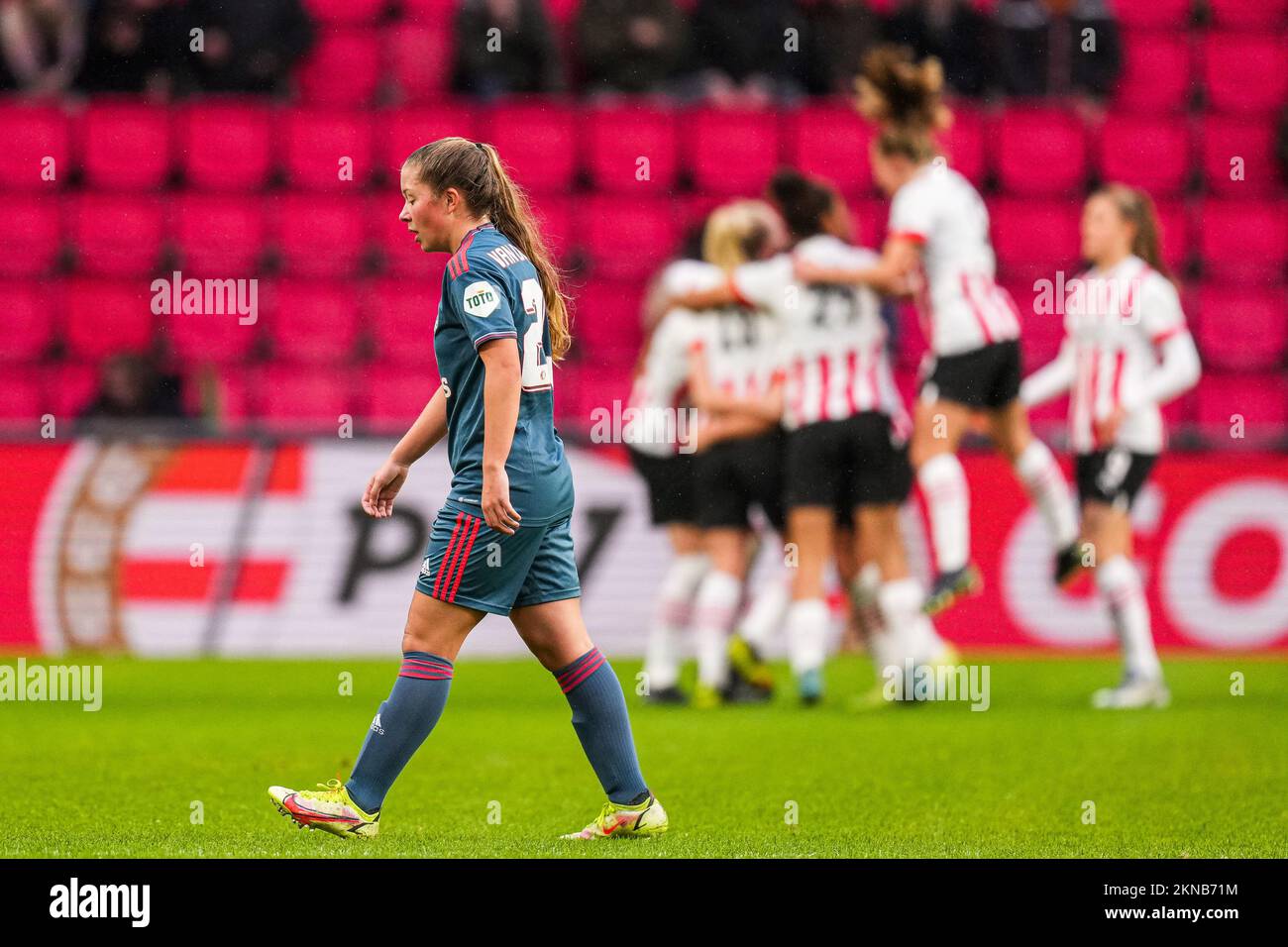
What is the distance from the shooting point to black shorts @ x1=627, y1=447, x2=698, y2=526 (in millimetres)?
Result: 8250

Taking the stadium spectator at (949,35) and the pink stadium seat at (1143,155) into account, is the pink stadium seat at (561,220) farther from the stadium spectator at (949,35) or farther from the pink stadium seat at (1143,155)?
the pink stadium seat at (1143,155)

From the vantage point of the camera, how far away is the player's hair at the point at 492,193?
4.27 metres

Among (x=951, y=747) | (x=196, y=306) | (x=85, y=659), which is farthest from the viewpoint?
(x=196, y=306)

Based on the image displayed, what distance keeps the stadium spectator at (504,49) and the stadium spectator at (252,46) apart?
1087 millimetres

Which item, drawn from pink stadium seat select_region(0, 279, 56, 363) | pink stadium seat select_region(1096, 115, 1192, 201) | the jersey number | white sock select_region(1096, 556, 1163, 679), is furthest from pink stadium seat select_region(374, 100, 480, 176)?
the jersey number

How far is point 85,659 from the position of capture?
31.0 feet

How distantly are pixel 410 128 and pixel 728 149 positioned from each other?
2.12 metres

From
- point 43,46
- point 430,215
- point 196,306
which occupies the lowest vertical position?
point 430,215

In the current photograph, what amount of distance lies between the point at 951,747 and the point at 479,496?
9.26 feet

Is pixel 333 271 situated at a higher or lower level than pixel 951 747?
higher

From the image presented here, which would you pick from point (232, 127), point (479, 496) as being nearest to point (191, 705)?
point (479, 496)

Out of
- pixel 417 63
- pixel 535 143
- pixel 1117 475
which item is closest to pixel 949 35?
pixel 535 143

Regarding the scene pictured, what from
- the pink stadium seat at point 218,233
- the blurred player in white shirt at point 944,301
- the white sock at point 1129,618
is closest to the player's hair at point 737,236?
the blurred player in white shirt at point 944,301
